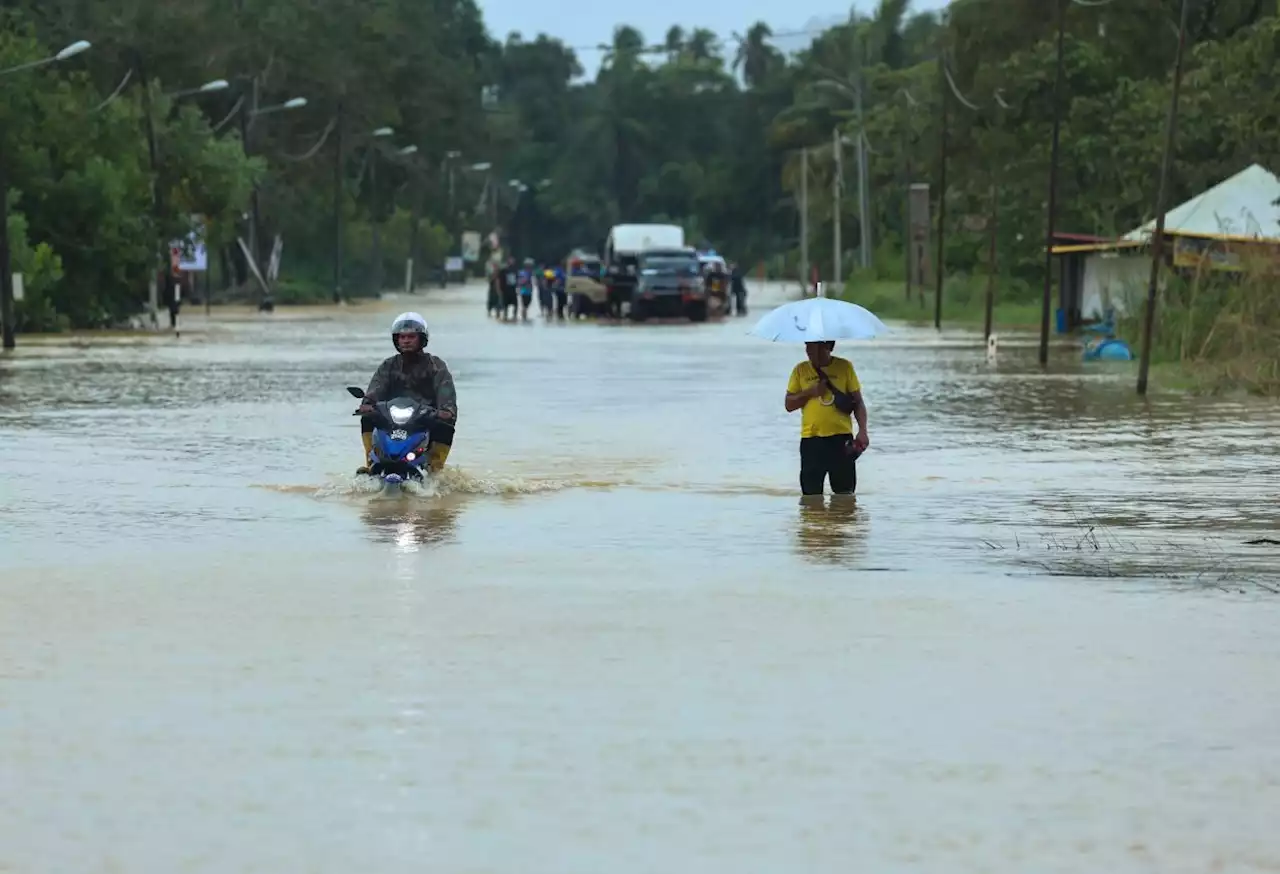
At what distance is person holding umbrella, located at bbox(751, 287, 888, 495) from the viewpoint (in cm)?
1891

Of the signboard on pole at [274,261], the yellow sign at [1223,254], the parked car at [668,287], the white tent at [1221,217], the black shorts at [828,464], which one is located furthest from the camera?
the signboard on pole at [274,261]

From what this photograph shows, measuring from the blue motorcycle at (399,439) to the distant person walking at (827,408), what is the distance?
2535mm

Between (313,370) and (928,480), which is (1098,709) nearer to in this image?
(928,480)

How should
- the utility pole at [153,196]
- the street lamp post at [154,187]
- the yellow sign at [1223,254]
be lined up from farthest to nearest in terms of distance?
1. the street lamp post at [154,187]
2. the utility pole at [153,196]
3. the yellow sign at [1223,254]

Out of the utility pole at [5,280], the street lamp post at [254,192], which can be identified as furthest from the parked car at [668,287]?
the street lamp post at [254,192]

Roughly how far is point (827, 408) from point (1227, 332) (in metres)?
22.0

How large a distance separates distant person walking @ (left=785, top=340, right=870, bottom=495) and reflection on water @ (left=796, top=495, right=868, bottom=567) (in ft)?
0.93

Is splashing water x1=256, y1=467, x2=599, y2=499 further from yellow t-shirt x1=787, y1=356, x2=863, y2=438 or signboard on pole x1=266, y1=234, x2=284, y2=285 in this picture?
signboard on pole x1=266, y1=234, x2=284, y2=285

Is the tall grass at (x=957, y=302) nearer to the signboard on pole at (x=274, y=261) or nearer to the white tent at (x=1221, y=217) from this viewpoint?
the white tent at (x=1221, y=217)

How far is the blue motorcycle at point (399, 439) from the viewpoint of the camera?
19.1 meters

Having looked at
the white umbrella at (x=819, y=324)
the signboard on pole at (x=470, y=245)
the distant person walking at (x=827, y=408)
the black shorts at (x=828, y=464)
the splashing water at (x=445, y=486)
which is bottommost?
the signboard on pole at (x=470, y=245)

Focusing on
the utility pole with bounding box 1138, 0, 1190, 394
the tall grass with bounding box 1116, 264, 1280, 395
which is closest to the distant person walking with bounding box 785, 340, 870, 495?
the utility pole with bounding box 1138, 0, 1190, 394

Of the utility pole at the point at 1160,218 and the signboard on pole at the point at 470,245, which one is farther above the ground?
the utility pole at the point at 1160,218

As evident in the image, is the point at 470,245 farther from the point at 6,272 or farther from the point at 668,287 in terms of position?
the point at 6,272
